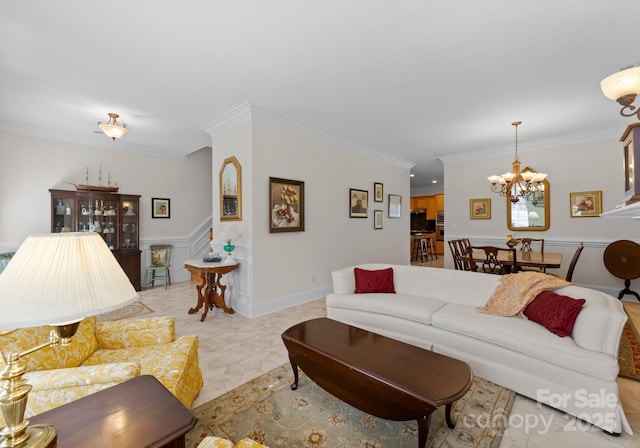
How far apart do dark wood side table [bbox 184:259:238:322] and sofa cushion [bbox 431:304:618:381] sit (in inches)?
103

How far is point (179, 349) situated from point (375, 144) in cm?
476

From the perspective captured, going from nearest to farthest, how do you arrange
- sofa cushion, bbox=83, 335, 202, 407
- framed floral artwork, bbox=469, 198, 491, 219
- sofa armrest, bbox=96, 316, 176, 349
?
sofa cushion, bbox=83, 335, 202, 407 → sofa armrest, bbox=96, 316, 176, 349 → framed floral artwork, bbox=469, 198, 491, 219

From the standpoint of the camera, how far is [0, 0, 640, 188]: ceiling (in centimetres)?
209

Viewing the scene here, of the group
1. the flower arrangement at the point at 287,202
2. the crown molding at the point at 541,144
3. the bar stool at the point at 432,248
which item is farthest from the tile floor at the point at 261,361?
the bar stool at the point at 432,248

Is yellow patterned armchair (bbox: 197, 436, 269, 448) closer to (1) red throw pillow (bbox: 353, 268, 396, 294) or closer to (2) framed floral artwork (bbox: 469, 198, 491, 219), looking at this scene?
(1) red throw pillow (bbox: 353, 268, 396, 294)

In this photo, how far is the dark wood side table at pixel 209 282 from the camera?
3645 millimetres

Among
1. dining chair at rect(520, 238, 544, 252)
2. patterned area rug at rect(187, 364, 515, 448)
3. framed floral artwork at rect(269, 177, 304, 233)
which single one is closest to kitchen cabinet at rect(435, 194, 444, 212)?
dining chair at rect(520, 238, 544, 252)

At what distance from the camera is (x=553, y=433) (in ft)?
5.73

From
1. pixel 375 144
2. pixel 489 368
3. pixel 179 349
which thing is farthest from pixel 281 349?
pixel 375 144

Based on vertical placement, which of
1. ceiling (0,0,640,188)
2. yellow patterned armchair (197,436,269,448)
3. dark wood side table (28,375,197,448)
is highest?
ceiling (0,0,640,188)

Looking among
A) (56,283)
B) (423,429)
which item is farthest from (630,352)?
(56,283)

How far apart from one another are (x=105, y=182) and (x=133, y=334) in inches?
173

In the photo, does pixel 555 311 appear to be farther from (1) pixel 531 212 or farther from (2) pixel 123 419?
(1) pixel 531 212

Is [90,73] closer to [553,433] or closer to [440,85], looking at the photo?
[440,85]
